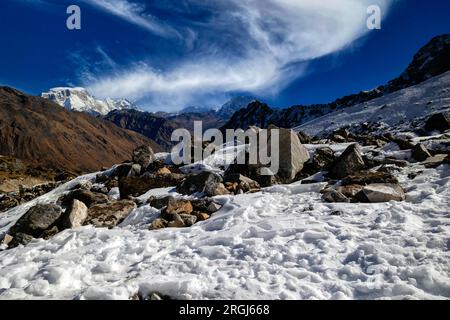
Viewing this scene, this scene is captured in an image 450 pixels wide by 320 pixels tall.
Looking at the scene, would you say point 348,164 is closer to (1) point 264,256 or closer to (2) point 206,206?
(2) point 206,206

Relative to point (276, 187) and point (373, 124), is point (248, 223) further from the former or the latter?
point (373, 124)

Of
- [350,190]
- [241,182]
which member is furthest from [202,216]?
[350,190]

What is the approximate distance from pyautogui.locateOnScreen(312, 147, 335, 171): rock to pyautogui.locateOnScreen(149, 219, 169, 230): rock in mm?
7637

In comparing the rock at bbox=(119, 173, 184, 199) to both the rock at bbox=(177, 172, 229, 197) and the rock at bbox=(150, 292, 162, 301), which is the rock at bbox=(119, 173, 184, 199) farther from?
the rock at bbox=(150, 292, 162, 301)

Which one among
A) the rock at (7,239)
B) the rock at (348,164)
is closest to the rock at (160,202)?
the rock at (7,239)

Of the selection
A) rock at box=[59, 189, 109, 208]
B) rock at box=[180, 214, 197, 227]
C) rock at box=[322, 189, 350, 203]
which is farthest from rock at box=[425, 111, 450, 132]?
rock at box=[59, 189, 109, 208]

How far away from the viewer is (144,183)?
15.8 m

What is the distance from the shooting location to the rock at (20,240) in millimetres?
10422

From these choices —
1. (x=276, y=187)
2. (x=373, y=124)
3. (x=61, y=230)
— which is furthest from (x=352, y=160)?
(x=373, y=124)

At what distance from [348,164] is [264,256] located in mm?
7373

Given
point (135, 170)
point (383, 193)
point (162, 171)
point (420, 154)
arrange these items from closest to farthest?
point (383, 193), point (420, 154), point (162, 171), point (135, 170)

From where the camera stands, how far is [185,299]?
6.72 metres

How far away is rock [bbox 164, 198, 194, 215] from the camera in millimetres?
11641
